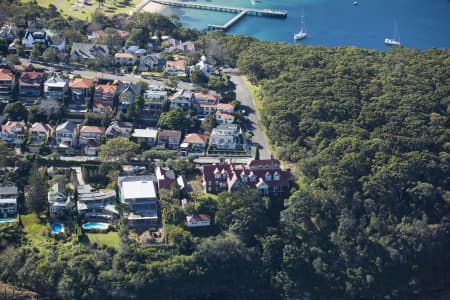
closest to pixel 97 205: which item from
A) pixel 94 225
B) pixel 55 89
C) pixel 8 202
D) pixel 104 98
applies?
pixel 94 225

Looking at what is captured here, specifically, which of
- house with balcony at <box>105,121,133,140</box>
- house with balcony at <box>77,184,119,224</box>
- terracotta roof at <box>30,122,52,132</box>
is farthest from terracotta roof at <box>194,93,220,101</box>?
house with balcony at <box>77,184,119,224</box>

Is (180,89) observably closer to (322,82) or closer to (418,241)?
(322,82)

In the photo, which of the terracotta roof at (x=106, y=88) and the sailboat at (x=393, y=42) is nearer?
the terracotta roof at (x=106, y=88)

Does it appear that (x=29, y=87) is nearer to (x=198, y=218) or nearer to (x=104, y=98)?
(x=104, y=98)

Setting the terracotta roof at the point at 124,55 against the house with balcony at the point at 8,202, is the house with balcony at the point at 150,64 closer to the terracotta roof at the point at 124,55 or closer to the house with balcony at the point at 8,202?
the terracotta roof at the point at 124,55

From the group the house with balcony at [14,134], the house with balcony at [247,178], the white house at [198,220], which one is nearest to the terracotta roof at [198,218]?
the white house at [198,220]

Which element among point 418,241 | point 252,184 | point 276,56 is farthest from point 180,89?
point 418,241

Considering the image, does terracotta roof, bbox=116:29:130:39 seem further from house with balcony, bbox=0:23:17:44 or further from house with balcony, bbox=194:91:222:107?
house with balcony, bbox=194:91:222:107
